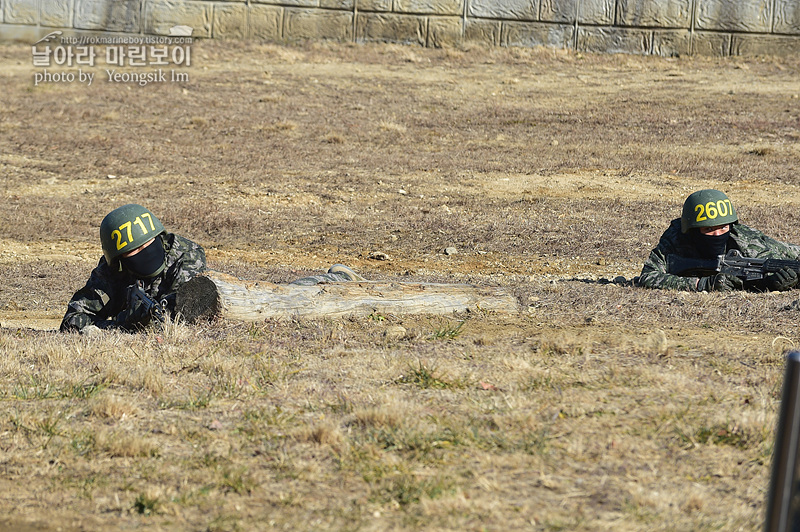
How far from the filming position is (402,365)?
5727mm

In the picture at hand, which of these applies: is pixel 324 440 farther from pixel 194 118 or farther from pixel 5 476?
pixel 194 118

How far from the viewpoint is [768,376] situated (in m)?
5.36

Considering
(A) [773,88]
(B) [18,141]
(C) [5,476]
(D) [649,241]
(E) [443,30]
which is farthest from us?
(E) [443,30]

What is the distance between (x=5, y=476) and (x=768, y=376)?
160 inches

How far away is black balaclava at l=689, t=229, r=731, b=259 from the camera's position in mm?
8570

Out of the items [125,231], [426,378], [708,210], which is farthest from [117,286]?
[708,210]

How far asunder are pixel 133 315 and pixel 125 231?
643mm

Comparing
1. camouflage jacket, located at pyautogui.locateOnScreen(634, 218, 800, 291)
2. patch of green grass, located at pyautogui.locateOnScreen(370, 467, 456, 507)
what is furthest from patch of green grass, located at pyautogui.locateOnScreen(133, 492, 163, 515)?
camouflage jacket, located at pyautogui.locateOnScreen(634, 218, 800, 291)

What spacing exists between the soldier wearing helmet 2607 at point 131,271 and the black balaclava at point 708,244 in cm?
447

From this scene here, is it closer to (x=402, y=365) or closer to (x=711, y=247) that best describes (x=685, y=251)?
(x=711, y=247)

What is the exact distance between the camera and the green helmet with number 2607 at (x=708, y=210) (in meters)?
8.37

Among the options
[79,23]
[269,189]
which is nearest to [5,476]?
[269,189]

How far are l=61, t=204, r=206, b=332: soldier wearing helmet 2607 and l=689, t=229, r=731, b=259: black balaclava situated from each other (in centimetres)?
447

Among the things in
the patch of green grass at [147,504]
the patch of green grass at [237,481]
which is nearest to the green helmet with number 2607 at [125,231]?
the patch of green grass at [237,481]
